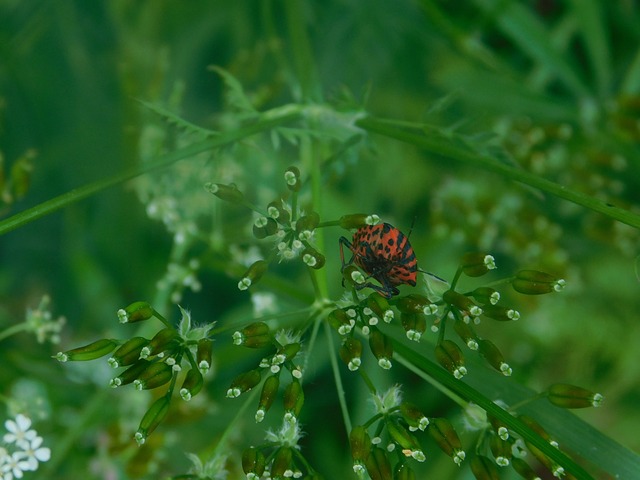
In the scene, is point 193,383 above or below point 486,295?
below

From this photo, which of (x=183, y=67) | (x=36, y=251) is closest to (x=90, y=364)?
(x=36, y=251)

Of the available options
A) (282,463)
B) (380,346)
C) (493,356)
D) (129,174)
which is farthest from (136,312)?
(493,356)

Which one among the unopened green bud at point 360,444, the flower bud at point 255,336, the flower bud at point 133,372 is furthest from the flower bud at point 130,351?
the unopened green bud at point 360,444

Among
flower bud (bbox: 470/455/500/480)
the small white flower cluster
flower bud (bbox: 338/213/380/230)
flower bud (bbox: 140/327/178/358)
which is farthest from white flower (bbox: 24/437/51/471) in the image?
flower bud (bbox: 470/455/500/480)

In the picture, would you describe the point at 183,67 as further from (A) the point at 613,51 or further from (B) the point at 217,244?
(A) the point at 613,51

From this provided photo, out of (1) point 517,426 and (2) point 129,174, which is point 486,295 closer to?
(1) point 517,426
